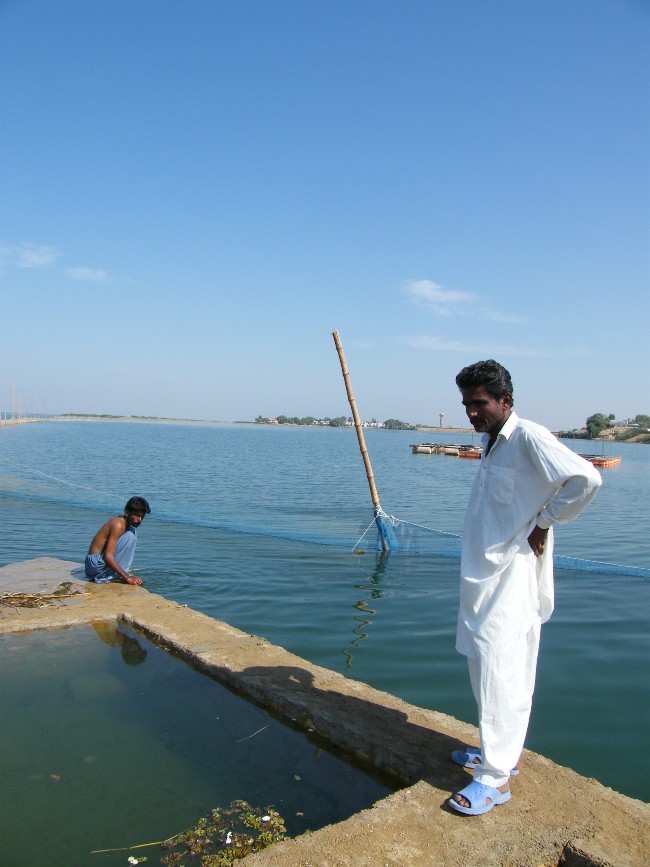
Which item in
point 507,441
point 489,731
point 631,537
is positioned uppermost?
point 507,441

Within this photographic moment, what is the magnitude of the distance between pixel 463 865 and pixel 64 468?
98.7ft

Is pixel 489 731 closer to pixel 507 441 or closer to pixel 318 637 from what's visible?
pixel 507 441

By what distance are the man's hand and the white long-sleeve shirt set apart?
21mm

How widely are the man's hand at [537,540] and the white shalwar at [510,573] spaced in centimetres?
2

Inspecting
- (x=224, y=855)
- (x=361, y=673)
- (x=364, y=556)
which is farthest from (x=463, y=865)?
(x=364, y=556)

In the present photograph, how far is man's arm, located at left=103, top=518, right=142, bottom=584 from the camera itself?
23.9 ft

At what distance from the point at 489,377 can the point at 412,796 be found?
192 cm

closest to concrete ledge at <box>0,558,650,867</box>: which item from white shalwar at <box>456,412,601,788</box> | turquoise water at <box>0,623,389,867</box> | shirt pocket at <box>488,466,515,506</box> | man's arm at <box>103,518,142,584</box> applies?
turquoise water at <box>0,623,389,867</box>

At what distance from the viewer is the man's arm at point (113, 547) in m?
7.30

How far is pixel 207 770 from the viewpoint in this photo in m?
3.51

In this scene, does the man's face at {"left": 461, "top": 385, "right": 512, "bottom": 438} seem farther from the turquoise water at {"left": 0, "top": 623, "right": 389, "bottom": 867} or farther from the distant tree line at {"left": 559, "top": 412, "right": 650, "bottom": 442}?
the distant tree line at {"left": 559, "top": 412, "right": 650, "bottom": 442}

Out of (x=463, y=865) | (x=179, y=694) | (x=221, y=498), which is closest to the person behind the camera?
(x=463, y=865)

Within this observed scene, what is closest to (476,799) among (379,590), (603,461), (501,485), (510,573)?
(510,573)

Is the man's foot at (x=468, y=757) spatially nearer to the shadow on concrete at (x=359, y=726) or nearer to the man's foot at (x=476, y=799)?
the shadow on concrete at (x=359, y=726)
